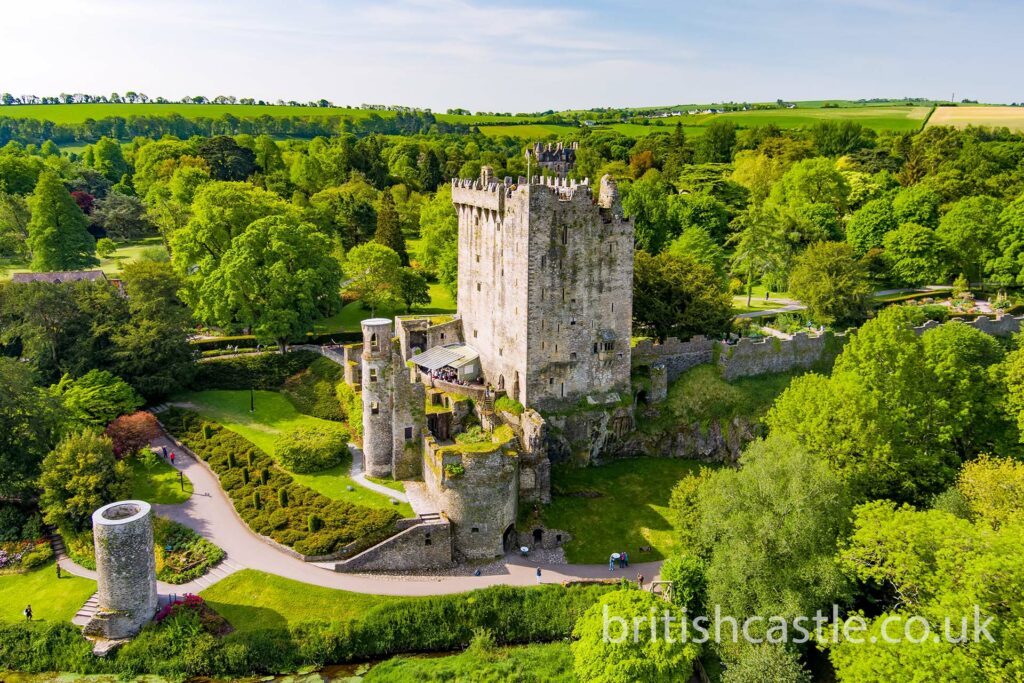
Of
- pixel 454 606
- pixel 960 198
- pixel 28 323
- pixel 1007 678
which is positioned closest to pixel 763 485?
pixel 1007 678

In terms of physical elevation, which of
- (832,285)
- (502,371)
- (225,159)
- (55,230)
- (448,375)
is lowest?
(448,375)

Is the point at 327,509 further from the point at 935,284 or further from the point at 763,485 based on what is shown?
the point at 935,284

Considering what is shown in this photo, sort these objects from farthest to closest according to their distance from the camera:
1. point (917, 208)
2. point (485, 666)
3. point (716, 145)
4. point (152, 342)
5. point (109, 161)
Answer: point (716, 145) < point (109, 161) < point (917, 208) < point (152, 342) < point (485, 666)

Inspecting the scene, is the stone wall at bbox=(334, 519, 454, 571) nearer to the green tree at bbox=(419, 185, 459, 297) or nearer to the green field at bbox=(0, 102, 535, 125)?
the green tree at bbox=(419, 185, 459, 297)

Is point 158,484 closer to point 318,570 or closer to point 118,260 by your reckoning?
point 318,570

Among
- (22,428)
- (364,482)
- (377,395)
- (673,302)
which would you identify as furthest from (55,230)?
(673,302)

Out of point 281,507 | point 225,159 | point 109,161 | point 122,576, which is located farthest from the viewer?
point 109,161
